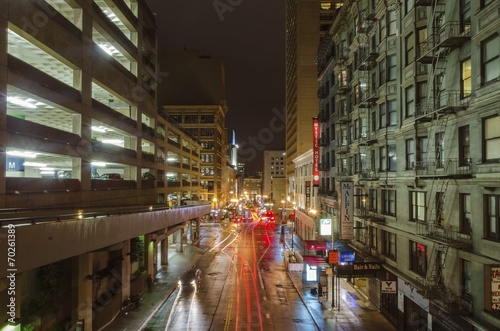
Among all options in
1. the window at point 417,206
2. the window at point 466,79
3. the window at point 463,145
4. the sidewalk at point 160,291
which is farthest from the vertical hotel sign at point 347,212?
the sidewalk at point 160,291

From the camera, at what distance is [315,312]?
2670 centimetres

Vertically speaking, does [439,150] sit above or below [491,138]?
below

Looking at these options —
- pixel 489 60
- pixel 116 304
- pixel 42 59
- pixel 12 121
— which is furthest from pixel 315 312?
pixel 42 59

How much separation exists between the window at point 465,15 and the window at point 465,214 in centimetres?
700

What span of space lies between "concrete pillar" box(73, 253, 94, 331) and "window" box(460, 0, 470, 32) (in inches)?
868

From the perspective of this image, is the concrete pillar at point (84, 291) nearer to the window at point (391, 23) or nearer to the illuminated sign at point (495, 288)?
the illuminated sign at point (495, 288)

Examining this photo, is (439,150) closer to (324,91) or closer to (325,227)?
(325,227)

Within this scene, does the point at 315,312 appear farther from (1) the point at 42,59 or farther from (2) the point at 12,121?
(1) the point at 42,59

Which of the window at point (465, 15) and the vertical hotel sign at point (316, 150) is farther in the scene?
the vertical hotel sign at point (316, 150)

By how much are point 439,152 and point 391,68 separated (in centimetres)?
862

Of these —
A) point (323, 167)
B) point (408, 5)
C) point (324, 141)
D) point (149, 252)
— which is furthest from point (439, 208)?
point (324, 141)

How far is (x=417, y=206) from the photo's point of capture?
2184cm

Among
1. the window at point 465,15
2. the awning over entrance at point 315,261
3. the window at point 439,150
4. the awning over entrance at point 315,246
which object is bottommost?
the awning over entrance at point 315,261

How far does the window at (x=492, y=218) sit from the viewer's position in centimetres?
1457
